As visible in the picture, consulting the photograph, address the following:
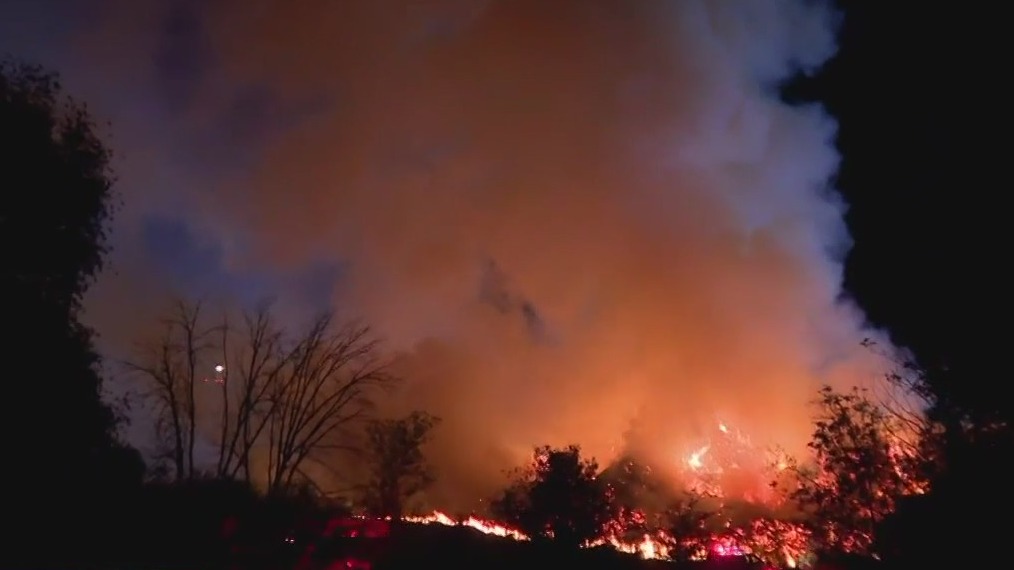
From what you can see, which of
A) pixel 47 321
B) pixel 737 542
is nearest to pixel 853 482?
pixel 737 542

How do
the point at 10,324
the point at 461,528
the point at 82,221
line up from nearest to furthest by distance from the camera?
1. the point at 10,324
2. the point at 82,221
3. the point at 461,528

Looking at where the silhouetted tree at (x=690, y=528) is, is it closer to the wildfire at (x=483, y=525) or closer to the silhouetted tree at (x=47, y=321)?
the wildfire at (x=483, y=525)

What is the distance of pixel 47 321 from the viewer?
23203 millimetres

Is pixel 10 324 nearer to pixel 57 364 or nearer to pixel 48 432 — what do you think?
pixel 57 364

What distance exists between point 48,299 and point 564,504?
2604 centimetres

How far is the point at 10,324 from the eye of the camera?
22078 mm

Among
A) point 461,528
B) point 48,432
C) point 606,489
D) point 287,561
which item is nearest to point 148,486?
point 48,432

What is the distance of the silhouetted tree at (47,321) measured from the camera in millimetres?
22250

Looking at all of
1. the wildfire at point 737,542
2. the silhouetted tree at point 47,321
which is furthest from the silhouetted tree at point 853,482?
the silhouetted tree at point 47,321

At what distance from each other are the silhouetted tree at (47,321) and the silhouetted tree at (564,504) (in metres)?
20.3

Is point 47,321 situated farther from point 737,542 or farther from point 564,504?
point 737,542

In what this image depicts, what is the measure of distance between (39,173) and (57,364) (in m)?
6.44

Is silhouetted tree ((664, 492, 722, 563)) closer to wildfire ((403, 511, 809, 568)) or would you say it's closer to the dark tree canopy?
wildfire ((403, 511, 809, 568))

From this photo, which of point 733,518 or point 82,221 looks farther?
point 733,518
